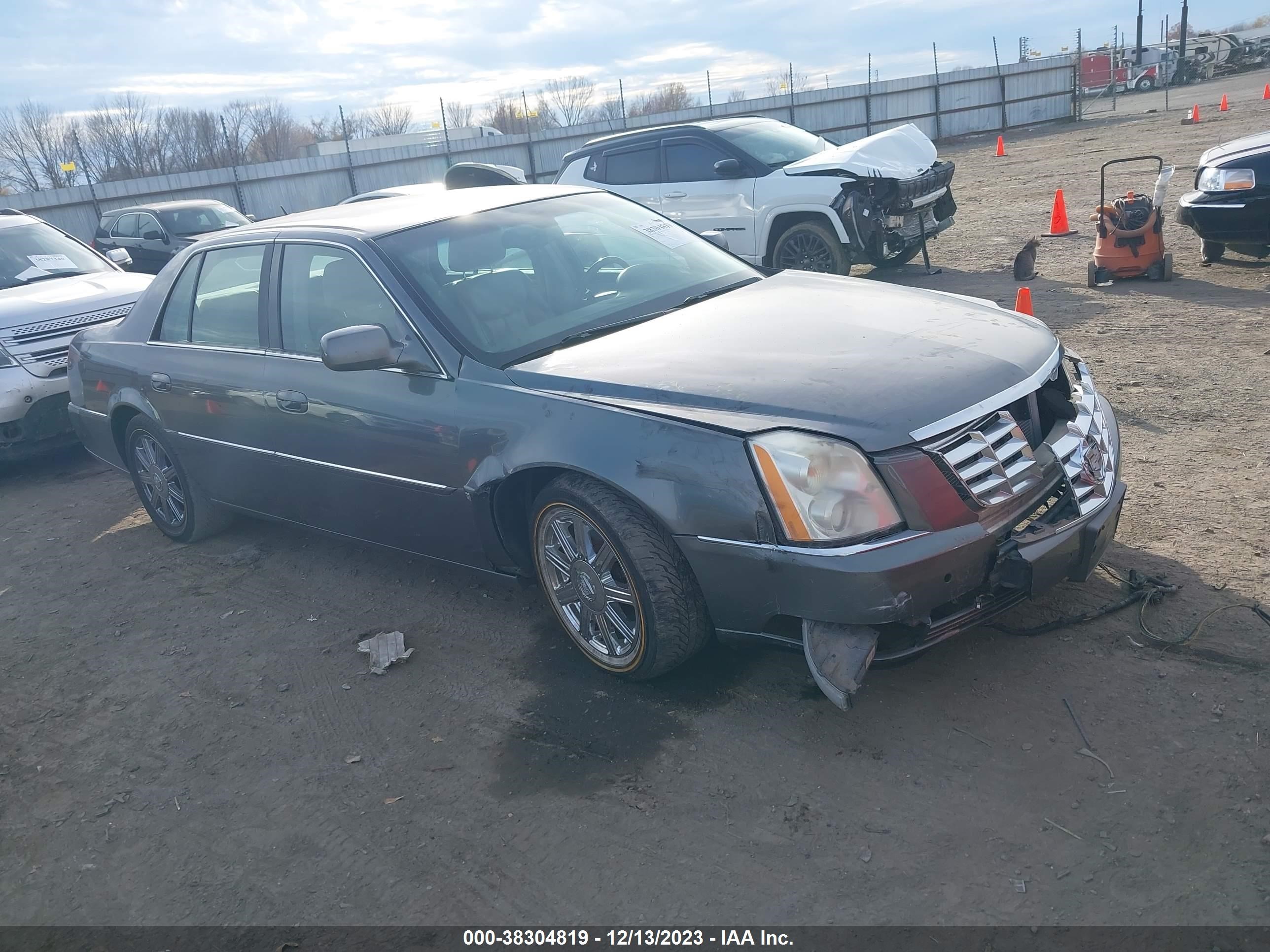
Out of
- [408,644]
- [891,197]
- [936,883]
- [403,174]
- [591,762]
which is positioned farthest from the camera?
[403,174]

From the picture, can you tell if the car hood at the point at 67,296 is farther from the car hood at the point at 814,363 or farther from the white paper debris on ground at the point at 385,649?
the car hood at the point at 814,363

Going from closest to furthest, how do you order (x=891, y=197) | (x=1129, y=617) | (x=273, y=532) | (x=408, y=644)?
(x=1129, y=617) < (x=408, y=644) < (x=273, y=532) < (x=891, y=197)

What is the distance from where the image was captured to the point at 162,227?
50.1 feet

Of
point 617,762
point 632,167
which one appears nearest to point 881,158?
point 632,167

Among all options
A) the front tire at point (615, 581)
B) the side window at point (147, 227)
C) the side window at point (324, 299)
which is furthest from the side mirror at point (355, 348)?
the side window at point (147, 227)

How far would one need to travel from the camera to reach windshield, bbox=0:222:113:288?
8148 millimetres

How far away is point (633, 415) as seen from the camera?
319 centimetres

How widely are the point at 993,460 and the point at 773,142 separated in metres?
8.10

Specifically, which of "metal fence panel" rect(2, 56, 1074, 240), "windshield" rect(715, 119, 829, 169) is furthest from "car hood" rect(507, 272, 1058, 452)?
"metal fence panel" rect(2, 56, 1074, 240)

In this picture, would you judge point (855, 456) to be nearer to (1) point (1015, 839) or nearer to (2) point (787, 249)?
(1) point (1015, 839)

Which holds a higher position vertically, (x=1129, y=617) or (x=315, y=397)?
(x=315, y=397)

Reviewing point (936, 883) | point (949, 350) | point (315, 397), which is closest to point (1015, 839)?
point (936, 883)

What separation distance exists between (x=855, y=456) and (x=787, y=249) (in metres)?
7.37

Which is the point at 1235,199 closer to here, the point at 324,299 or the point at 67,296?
the point at 324,299
